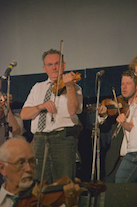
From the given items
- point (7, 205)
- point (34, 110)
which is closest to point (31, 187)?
point (7, 205)

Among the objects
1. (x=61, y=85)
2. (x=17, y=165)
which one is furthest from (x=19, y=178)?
(x=61, y=85)

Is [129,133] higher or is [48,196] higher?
[129,133]

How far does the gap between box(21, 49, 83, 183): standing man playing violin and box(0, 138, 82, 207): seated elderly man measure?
0.08m

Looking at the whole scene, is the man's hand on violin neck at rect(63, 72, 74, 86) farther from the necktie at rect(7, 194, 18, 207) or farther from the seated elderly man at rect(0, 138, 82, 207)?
the necktie at rect(7, 194, 18, 207)

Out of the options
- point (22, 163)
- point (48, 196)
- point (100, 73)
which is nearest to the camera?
point (48, 196)

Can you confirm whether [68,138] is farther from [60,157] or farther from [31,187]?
[31,187]

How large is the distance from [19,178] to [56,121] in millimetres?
605

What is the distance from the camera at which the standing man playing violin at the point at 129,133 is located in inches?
86.8

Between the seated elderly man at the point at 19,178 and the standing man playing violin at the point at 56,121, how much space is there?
81 millimetres

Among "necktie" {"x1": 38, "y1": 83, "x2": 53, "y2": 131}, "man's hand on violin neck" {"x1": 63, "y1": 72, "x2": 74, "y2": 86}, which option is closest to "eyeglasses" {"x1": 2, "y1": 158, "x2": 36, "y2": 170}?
"necktie" {"x1": 38, "y1": 83, "x2": 53, "y2": 131}

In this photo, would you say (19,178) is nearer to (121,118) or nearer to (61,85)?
(61,85)

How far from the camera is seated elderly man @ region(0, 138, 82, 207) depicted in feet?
7.07

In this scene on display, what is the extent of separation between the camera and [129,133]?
228cm

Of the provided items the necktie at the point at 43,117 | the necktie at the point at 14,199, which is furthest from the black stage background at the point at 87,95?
the necktie at the point at 14,199
